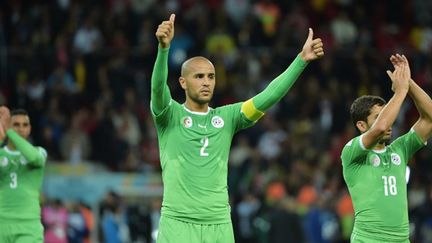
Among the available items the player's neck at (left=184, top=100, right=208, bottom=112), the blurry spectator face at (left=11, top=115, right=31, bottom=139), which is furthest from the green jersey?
the player's neck at (left=184, top=100, right=208, bottom=112)

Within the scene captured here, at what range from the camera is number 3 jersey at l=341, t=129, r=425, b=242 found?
9.82 metres

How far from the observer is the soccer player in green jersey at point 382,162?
966 centimetres

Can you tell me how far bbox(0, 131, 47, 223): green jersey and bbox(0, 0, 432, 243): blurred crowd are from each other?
764 centimetres

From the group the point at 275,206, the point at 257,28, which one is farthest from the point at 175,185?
the point at 257,28

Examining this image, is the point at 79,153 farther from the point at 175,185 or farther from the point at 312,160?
the point at 175,185

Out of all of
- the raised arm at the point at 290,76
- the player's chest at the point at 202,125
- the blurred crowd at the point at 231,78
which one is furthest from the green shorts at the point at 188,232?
the blurred crowd at the point at 231,78

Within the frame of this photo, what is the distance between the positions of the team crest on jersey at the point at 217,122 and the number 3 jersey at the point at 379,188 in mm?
1162

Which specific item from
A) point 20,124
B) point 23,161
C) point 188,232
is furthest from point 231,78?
point 188,232

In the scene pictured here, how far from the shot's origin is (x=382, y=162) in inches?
394

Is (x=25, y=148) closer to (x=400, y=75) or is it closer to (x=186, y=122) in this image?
(x=186, y=122)

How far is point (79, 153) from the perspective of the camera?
70.0 ft

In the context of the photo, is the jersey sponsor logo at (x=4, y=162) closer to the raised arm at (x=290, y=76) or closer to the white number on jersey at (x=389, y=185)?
the raised arm at (x=290, y=76)

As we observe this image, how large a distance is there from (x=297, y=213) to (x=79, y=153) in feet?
15.2

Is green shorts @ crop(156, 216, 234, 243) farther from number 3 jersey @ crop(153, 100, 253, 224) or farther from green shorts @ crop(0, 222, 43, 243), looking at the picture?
green shorts @ crop(0, 222, 43, 243)
